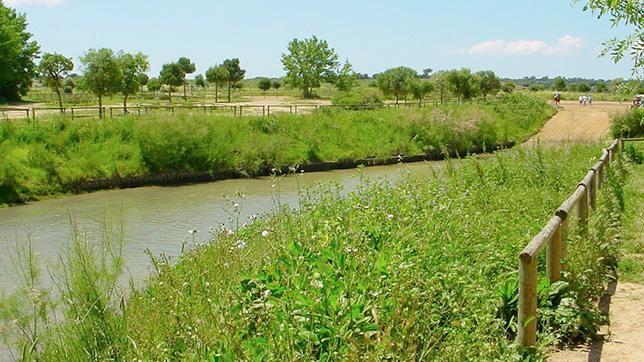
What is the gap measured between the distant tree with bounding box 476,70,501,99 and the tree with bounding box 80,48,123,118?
1711 inches

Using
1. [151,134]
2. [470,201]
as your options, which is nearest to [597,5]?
[470,201]

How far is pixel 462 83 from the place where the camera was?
237ft

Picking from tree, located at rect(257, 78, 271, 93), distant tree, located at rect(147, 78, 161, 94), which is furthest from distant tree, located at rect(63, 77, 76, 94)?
tree, located at rect(257, 78, 271, 93)

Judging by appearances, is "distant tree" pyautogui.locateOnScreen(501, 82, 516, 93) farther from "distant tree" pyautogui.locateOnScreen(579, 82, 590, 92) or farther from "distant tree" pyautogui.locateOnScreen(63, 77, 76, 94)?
"distant tree" pyautogui.locateOnScreen(63, 77, 76, 94)

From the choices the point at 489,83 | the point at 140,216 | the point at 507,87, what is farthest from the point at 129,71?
the point at 507,87

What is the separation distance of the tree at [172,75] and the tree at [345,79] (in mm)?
23421

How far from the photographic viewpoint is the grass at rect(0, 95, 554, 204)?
30.4m

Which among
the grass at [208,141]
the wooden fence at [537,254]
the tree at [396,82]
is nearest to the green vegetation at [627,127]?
the grass at [208,141]

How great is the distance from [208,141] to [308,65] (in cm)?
5857

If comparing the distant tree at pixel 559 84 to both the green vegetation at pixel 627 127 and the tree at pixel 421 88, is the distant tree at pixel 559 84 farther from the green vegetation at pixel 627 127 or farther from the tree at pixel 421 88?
the green vegetation at pixel 627 127

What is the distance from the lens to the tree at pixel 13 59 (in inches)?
2370

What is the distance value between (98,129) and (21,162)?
5.20 meters

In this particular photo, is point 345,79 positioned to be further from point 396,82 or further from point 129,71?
point 129,71

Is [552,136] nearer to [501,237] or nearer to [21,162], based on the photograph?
[21,162]
